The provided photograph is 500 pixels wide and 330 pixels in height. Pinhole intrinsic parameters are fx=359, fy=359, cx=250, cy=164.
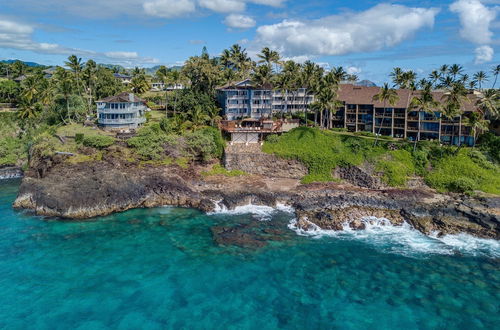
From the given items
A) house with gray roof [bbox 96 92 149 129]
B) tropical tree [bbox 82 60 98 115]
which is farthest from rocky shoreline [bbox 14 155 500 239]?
tropical tree [bbox 82 60 98 115]

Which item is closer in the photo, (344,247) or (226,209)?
(344,247)

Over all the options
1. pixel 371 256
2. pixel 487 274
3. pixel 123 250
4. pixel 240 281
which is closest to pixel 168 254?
pixel 123 250

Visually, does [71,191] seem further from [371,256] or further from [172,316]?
[371,256]

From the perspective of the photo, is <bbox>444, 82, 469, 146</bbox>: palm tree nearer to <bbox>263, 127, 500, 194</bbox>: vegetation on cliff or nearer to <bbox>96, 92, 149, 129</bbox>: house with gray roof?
<bbox>263, 127, 500, 194</bbox>: vegetation on cliff

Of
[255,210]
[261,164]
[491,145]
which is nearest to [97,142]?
[261,164]

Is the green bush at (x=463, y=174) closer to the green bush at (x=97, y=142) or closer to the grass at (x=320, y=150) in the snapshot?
the grass at (x=320, y=150)

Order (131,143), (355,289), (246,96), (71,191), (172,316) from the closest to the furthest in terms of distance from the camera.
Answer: (172,316)
(355,289)
(71,191)
(131,143)
(246,96)

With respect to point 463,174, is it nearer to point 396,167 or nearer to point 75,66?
point 396,167
